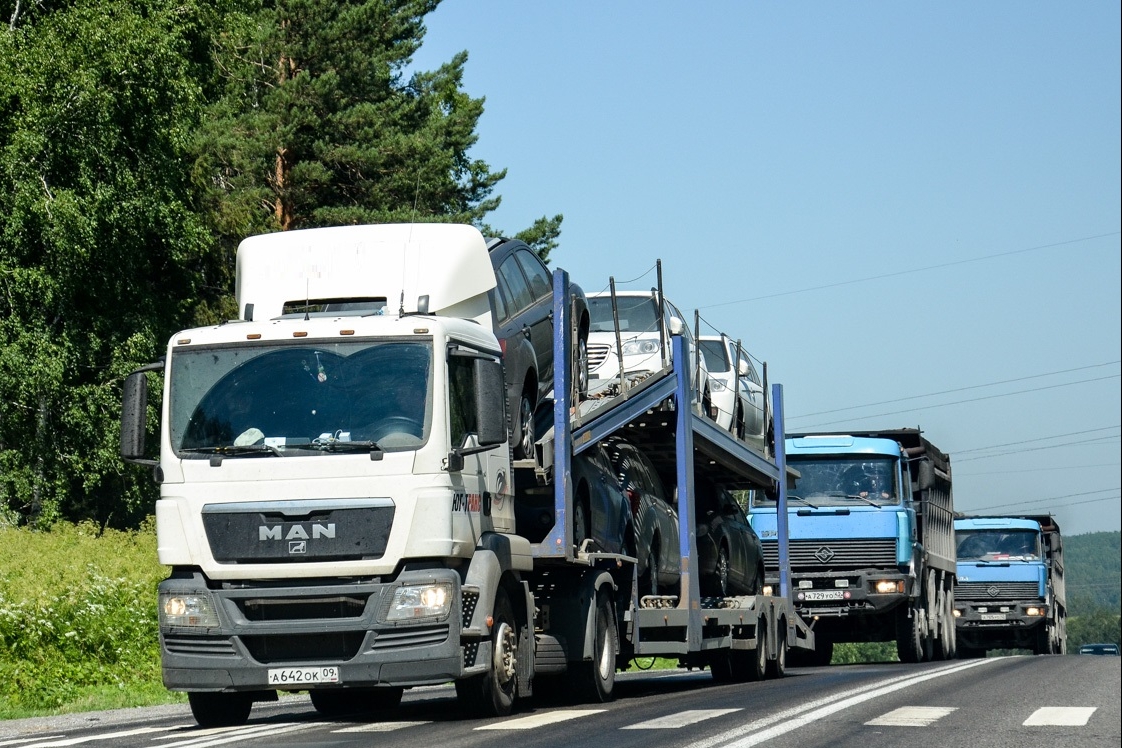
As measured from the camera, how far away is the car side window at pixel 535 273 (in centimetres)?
1328

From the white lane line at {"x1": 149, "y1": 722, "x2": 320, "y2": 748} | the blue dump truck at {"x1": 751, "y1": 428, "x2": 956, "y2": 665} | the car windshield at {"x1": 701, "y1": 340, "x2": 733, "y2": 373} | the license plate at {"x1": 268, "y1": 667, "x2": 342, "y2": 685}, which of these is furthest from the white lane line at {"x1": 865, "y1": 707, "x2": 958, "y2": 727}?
the blue dump truck at {"x1": 751, "y1": 428, "x2": 956, "y2": 665}

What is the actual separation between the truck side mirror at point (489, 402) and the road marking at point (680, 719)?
80.8 inches

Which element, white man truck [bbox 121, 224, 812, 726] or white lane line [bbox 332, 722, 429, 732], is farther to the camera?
white lane line [bbox 332, 722, 429, 732]

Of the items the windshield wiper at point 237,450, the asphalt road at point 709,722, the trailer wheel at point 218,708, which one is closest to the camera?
the asphalt road at point 709,722

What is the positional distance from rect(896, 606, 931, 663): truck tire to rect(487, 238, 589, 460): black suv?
12.0 metres

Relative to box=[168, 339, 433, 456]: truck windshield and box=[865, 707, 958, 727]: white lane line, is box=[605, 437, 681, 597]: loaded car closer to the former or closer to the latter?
box=[865, 707, 958, 727]: white lane line

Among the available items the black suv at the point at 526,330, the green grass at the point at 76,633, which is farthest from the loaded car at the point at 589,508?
the green grass at the point at 76,633

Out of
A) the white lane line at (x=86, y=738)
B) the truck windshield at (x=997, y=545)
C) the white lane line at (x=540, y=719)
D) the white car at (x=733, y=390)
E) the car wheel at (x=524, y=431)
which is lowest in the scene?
the white lane line at (x=86, y=738)

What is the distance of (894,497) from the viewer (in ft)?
76.9

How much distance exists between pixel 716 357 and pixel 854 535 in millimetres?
5579

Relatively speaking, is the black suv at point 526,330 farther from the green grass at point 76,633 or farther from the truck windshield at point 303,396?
the green grass at point 76,633

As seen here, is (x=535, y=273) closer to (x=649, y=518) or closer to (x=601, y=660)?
(x=649, y=518)

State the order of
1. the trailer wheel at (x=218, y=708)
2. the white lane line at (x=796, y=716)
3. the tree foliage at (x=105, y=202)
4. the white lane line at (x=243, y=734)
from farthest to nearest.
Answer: the tree foliage at (x=105, y=202), the trailer wheel at (x=218, y=708), the white lane line at (x=243, y=734), the white lane line at (x=796, y=716)

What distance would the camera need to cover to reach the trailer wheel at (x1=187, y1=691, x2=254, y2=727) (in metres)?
11.7
